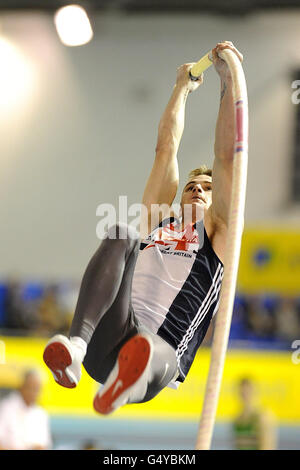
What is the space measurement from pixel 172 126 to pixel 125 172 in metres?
3.26

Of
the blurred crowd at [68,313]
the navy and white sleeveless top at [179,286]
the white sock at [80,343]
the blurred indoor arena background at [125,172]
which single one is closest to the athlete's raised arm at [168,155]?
the navy and white sleeveless top at [179,286]

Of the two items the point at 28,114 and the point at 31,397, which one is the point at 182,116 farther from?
the point at 28,114

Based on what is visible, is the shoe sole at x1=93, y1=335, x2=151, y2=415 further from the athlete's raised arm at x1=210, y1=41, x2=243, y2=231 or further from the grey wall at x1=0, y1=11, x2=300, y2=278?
the grey wall at x1=0, y1=11, x2=300, y2=278

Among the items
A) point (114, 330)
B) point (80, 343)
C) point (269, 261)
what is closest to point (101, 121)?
point (269, 261)

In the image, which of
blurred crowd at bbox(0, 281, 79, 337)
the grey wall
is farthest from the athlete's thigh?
the grey wall

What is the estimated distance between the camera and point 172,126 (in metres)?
2.41

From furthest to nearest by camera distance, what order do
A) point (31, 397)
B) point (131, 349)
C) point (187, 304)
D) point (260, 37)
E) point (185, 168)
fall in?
point (260, 37), point (31, 397), point (185, 168), point (187, 304), point (131, 349)

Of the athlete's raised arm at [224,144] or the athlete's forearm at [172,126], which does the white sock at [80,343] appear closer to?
the athlete's raised arm at [224,144]

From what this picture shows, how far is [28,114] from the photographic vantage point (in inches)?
252

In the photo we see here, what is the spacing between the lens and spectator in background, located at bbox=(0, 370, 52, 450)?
349 centimetres

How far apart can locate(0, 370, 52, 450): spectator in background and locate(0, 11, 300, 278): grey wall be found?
2131 millimetres

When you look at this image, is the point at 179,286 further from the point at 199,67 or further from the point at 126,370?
the point at 199,67
